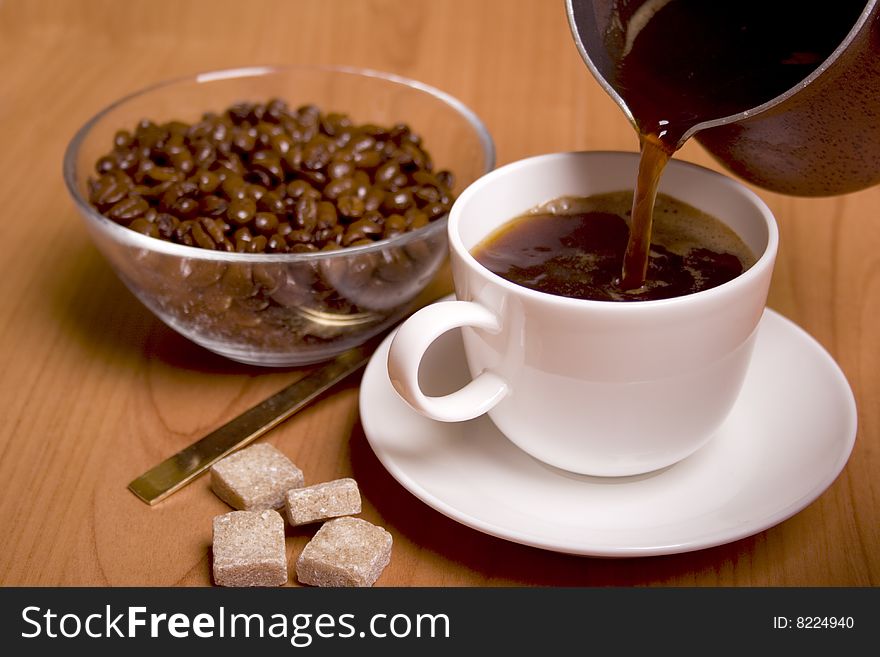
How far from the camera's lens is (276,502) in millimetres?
1181

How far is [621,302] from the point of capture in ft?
3.27

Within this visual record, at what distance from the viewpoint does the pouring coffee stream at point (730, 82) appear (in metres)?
1.09

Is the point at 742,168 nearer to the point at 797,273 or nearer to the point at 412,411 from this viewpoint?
the point at 797,273

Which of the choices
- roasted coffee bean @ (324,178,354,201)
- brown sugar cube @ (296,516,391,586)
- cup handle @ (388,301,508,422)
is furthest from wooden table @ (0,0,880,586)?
roasted coffee bean @ (324,178,354,201)

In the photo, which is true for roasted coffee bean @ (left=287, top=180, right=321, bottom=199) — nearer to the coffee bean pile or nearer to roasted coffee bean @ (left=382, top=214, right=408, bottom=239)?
the coffee bean pile

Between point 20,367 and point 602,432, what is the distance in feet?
2.71

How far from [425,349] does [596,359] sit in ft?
0.57

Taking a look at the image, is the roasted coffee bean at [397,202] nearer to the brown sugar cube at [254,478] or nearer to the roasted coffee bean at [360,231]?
the roasted coffee bean at [360,231]

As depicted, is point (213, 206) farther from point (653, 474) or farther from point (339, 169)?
point (653, 474)

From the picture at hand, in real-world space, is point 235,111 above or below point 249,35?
above

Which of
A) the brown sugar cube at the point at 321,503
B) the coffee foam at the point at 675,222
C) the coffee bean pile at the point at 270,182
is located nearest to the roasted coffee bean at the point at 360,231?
the coffee bean pile at the point at 270,182

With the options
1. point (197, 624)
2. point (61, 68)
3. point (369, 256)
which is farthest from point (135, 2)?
point (197, 624)

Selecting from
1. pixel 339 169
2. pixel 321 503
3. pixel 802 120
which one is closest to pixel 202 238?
pixel 339 169

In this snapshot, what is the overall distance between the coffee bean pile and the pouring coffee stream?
36 cm
